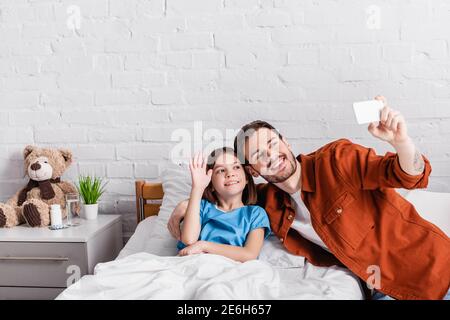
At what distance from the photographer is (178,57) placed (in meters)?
2.11

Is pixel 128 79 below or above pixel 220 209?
above

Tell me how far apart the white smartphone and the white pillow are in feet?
1.66

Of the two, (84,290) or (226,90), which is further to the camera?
(226,90)

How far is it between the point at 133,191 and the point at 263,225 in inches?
32.3

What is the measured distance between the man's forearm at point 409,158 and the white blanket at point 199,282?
0.37 meters

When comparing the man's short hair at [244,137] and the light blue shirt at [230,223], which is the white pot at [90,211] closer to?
the light blue shirt at [230,223]

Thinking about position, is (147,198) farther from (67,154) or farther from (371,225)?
(371,225)

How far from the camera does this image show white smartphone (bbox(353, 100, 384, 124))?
128 centimetres

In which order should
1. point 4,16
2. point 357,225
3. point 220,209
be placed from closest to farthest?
1. point 357,225
2. point 220,209
3. point 4,16

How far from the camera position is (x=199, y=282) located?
1274 millimetres

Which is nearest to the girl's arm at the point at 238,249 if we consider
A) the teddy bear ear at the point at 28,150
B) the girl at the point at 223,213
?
the girl at the point at 223,213

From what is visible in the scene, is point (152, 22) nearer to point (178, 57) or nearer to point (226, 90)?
point (178, 57)
